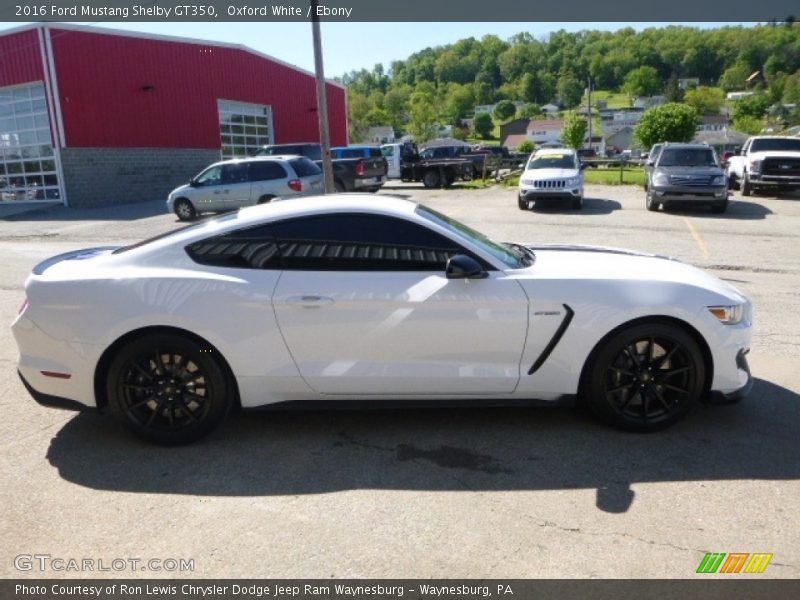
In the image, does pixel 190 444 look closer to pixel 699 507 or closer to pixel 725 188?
pixel 699 507

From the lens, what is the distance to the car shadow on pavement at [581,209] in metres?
17.2

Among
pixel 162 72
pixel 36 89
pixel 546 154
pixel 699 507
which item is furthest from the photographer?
pixel 162 72

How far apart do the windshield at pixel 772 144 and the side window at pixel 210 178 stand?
54.9 ft

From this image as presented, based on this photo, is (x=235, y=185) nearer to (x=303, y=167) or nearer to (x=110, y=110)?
(x=303, y=167)

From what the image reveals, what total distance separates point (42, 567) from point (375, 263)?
7.34ft

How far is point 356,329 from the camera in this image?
373cm

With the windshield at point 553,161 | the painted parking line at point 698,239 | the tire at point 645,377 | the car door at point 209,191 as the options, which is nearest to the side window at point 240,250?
the tire at point 645,377

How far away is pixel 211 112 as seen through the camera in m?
27.5

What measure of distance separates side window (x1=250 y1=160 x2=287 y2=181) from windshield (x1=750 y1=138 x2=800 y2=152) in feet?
50.5

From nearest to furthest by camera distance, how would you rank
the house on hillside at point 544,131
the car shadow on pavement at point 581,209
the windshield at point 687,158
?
the windshield at point 687,158 → the car shadow on pavement at point 581,209 → the house on hillside at point 544,131

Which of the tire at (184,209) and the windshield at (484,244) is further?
the tire at (184,209)

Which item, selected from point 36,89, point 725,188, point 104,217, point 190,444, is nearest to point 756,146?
point 725,188

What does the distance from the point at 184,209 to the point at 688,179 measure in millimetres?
12930

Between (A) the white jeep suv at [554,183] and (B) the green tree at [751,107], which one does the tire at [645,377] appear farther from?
(B) the green tree at [751,107]
